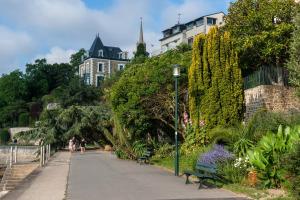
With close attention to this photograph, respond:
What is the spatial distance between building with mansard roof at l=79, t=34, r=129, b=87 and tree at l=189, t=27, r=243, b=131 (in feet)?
291

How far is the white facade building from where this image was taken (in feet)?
280

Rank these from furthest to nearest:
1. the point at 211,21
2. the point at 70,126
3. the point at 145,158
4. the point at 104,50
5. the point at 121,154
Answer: the point at 104,50
the point at 211,21
the point at 70,126
the point at 121,154
the point at 145,158

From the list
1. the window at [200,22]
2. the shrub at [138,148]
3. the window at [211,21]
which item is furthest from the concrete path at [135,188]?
the window at [200,22]

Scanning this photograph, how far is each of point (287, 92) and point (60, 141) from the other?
91.4ft

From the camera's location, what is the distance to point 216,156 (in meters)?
17.2

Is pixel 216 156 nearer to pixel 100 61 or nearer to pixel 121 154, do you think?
pixel 121 154

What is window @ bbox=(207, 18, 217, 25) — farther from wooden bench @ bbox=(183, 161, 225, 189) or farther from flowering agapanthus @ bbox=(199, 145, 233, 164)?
wooden bench @ bbox=(183, 161, 225, 189)

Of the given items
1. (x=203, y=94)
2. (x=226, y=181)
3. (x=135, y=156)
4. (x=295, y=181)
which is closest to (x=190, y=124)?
(x=203, y=94)

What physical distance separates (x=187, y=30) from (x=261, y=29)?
6126 centimetres

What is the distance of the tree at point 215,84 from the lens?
85.0ft

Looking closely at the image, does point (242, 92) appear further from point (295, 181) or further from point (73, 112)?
point (73, 112)

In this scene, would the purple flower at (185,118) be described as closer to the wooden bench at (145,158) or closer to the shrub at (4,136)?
the wooden bench at (145,158)

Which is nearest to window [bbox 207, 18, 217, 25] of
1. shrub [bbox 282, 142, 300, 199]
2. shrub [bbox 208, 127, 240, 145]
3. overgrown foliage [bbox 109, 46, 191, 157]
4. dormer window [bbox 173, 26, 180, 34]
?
dormer window [bbox 173, 26, 180, 34]

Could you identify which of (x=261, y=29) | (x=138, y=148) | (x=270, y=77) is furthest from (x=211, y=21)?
(x=270, y=77)
